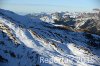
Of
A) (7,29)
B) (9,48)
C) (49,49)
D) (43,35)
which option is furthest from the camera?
(43,35)

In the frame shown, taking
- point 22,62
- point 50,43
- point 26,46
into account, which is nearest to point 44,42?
point 50,43

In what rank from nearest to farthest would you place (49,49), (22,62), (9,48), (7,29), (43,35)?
(22,62), (9,48), (49,49), (7,29), (43,35)

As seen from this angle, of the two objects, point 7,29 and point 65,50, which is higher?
point 7,29

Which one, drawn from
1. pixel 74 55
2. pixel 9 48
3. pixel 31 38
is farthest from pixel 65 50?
pixel 9 48

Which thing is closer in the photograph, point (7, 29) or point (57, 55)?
point (57, 55)

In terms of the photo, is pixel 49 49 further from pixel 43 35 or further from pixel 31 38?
pixel 43 35

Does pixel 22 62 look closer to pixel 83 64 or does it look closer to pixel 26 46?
pixel 26 46
